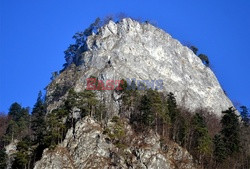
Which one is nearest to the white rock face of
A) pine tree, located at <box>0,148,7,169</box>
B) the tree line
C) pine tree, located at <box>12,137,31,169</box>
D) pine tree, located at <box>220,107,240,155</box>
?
the tree line

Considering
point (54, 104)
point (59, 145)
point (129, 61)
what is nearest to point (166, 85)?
point (129, 61)

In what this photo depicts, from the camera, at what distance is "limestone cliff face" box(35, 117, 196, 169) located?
210 ft

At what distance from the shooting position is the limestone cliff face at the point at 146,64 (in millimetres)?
105625

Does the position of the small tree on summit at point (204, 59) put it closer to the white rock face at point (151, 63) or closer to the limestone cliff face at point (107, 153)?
the white rock face at point (151, 63)

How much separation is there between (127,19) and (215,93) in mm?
32192

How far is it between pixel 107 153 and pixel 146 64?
1944 inches

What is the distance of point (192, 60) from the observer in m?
130

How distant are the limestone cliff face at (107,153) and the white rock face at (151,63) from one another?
99.9 feet

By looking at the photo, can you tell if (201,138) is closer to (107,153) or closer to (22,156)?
(107,153)

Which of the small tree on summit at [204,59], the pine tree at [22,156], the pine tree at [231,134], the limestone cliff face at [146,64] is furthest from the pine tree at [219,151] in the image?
the small tree on summit at [204,59]

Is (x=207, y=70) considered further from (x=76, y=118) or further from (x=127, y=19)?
(x=76, y=118)

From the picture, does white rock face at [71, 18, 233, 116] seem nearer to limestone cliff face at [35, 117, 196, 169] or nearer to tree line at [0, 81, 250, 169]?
tree line at [0, 81, 250, 169]

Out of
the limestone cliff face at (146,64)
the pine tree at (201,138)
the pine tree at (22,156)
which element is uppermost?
the limestone cliff face at (146,64)

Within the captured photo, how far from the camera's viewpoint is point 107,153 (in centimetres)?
6588
